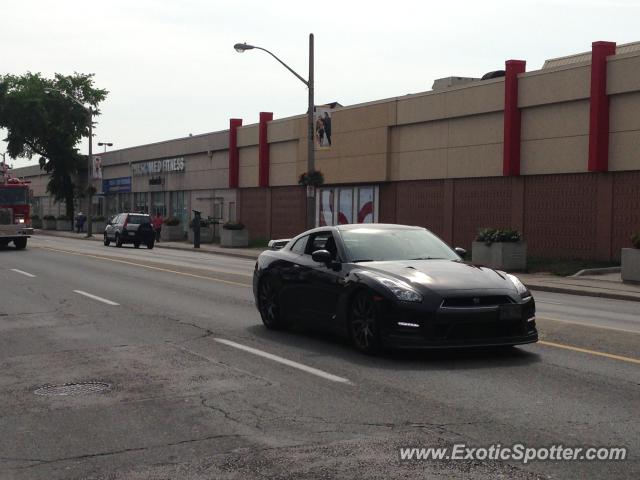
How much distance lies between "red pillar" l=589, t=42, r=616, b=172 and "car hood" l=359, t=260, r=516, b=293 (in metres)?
19.4

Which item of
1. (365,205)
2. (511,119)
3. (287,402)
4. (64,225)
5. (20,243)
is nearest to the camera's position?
(287,402)

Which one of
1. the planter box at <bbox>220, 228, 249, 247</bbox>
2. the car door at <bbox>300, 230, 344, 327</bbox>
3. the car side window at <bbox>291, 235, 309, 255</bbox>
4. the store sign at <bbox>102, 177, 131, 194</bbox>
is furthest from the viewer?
the store sign at <bbox>102, 177, 131, 194</bbox>

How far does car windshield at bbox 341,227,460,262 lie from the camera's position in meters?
10.6

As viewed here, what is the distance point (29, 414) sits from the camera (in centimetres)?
730

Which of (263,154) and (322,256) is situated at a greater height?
(263,154)

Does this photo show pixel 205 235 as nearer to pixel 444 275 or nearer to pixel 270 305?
pixel 270 305

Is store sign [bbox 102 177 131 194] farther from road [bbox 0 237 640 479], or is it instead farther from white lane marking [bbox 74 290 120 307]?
road [bbox 0 237 640 479]

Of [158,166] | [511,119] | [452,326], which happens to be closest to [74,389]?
[452,326]

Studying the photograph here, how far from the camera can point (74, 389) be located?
830 cm

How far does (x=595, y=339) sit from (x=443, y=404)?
14.6ft

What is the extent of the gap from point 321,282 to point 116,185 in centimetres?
6606

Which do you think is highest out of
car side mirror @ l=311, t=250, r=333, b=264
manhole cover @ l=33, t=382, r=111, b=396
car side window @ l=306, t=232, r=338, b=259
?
car side window @ l=306, t=232, r=338, b=259

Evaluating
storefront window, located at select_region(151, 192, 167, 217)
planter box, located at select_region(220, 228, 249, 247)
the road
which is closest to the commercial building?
planter box, located at select_region(220, 228, 249, 247)

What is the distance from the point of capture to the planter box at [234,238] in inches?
1848
